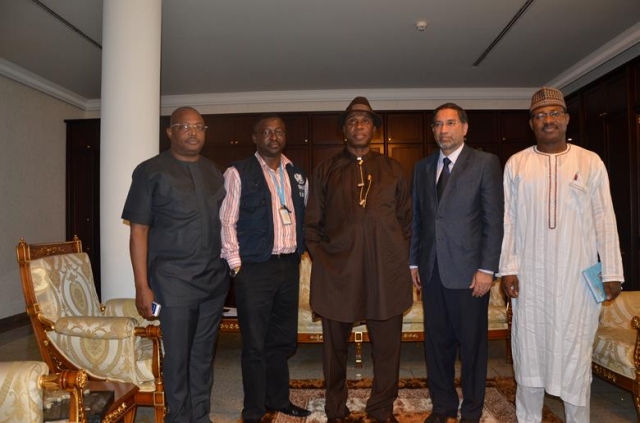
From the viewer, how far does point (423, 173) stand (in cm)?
250

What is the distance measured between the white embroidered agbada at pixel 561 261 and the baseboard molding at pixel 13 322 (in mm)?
6043

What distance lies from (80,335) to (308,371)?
75.7 inches

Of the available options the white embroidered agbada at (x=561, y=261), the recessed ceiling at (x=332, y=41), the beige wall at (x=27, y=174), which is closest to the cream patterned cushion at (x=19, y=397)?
the white embroidered agbada at (x=561, y=261)

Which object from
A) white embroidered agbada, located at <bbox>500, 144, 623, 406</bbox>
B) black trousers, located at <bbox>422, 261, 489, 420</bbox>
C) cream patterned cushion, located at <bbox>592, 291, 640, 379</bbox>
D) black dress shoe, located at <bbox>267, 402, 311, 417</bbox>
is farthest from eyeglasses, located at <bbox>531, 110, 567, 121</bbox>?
black dress shoe, located at <bbox>267, 402, 311, 417</bbox>

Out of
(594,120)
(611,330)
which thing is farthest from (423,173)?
(594,120)

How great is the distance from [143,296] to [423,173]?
5.37 ft

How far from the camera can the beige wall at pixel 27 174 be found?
5.71 m

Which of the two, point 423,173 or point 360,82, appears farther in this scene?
point 360,82

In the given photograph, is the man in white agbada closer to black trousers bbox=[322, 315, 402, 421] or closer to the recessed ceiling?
black trousers bbox=[322, 315, 402, 421]

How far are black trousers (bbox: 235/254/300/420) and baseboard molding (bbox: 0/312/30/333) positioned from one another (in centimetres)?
467

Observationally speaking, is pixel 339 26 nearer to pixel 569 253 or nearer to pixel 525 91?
pixel 569 253

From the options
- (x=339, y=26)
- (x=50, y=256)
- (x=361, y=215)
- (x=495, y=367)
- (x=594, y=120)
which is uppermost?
(x=339, y=26)

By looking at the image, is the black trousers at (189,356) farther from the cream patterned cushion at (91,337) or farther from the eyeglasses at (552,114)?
the eyeglasses at (552,114)

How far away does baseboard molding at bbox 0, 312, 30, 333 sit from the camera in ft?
18.2
